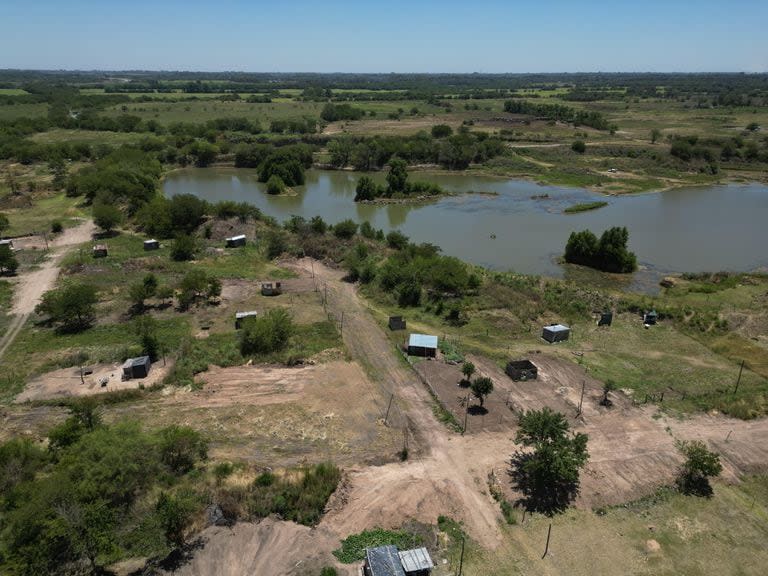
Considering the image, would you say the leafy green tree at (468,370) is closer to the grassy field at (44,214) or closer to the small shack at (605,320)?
the small shack at (605,320)

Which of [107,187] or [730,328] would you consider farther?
[107,187]

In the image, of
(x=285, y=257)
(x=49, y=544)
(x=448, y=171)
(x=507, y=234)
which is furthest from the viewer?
(x=448, y=171)

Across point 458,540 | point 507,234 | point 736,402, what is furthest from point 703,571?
point 507,234

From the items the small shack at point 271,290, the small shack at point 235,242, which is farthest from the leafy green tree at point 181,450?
the small shack at point 235,242

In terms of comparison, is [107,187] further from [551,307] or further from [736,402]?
[736,402]

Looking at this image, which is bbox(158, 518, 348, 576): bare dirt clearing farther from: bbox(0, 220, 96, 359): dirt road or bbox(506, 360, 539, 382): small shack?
bbox(0, 220, 96, 359): dirt road

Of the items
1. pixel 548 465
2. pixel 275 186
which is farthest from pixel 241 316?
pixel 275 186
